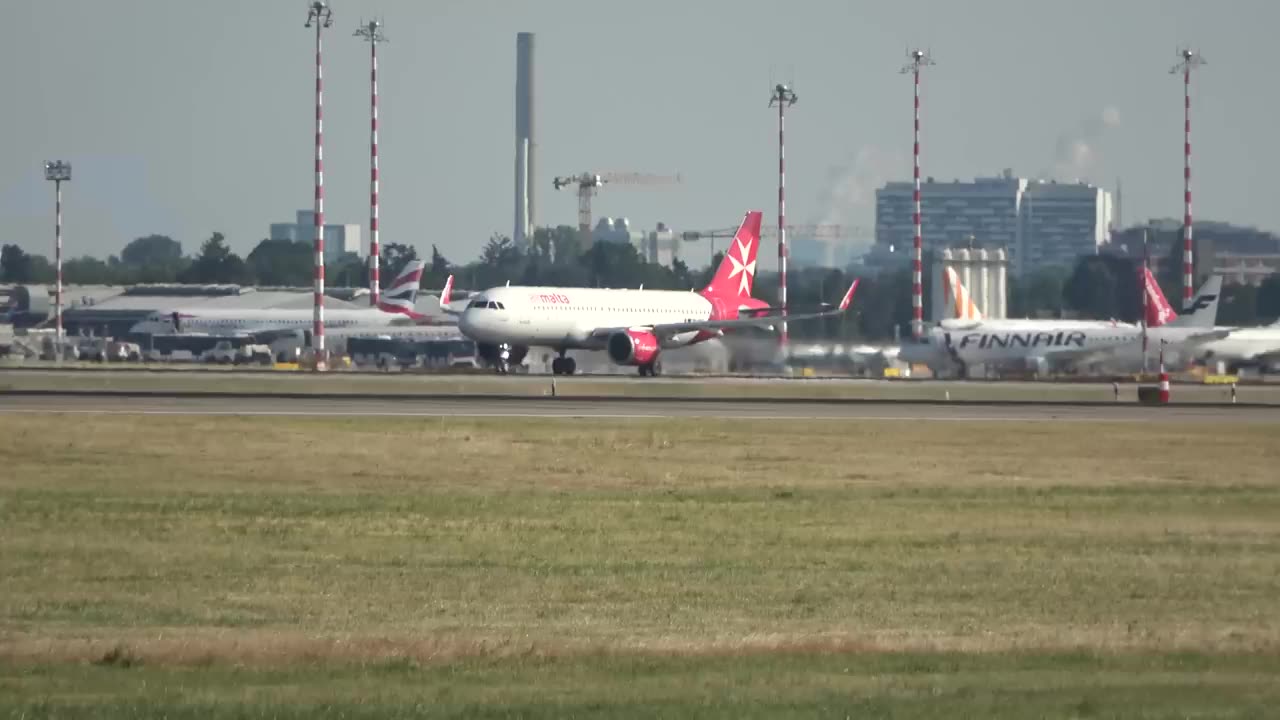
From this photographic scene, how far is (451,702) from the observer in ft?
50.8

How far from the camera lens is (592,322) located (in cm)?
8375

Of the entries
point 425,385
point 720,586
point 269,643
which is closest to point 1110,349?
point 425,385

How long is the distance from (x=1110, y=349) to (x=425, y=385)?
44.8 m

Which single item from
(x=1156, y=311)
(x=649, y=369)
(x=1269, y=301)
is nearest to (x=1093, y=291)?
(x=1269, y=301)

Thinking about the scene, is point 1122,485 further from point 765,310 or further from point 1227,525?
point 765,310

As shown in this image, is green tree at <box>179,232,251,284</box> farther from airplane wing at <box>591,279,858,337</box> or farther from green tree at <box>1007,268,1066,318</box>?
airplane wing at <box>591,279,858,337</box>

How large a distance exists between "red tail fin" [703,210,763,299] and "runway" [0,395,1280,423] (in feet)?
108

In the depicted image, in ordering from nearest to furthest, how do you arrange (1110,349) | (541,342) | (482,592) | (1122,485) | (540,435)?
(482,592) < (1122,485) < (540,435) < (541,342) < (1110,349)

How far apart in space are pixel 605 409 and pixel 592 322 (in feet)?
96.3

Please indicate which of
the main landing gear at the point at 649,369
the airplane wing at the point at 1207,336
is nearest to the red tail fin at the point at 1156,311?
the airplane wing at the point at 1207,336

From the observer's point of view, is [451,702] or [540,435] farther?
[540,435]

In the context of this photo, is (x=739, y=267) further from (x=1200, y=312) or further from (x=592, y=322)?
(x=1200, y=312)

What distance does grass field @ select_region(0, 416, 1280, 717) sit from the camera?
53.4 feet

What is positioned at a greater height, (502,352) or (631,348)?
(631,348)
